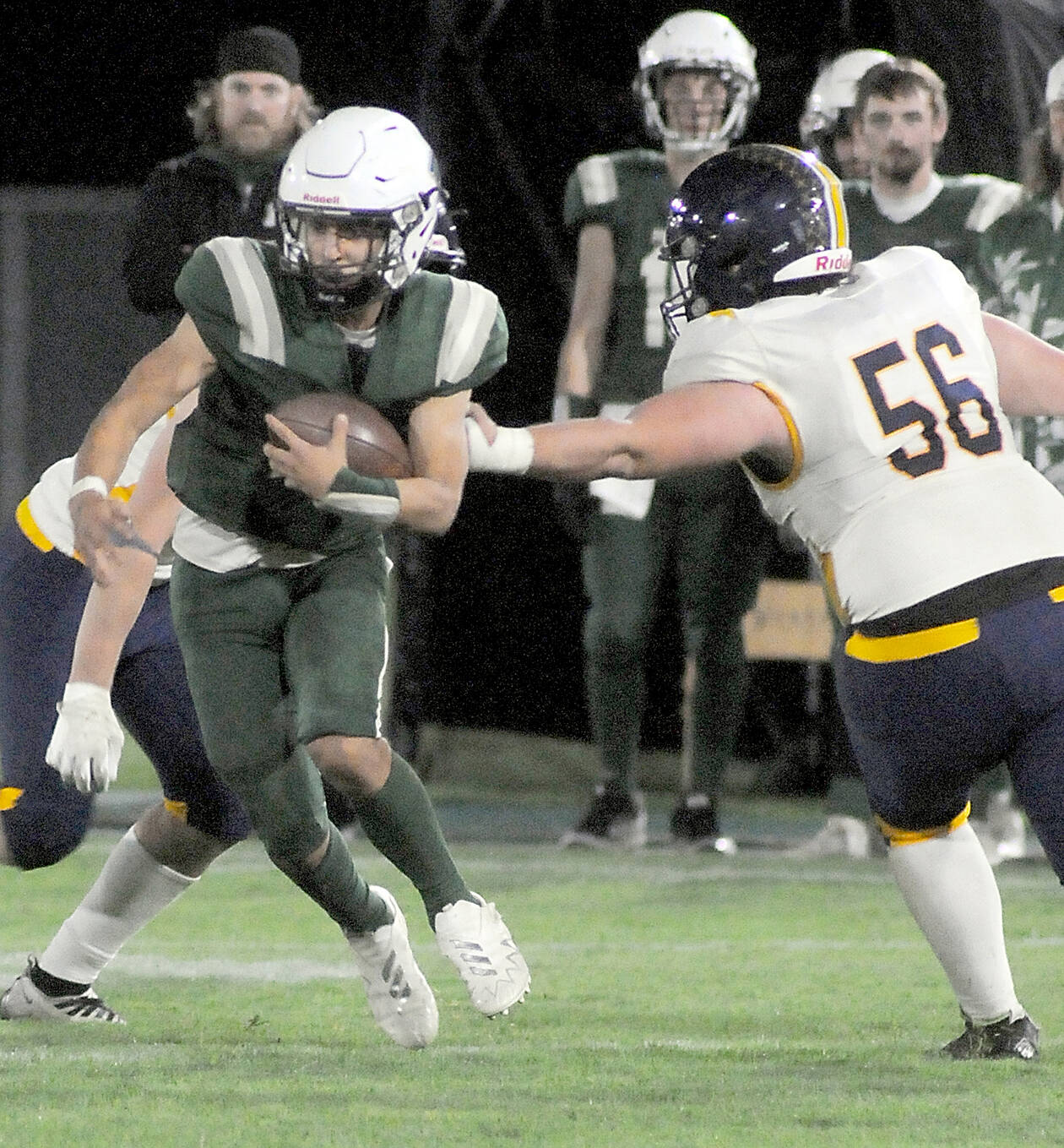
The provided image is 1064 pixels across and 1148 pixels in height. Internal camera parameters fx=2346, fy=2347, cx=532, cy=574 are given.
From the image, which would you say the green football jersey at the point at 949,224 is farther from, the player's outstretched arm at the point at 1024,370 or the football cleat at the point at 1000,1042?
the football cleat at the point at 1000,1042

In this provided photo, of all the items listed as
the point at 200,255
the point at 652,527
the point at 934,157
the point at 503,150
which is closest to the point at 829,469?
the point at 200,255

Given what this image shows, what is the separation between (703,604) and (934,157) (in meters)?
1.42


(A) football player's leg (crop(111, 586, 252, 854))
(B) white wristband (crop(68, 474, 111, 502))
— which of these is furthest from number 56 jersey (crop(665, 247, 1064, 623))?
(A) football player's leg (crop(111, 586, 252, 854))

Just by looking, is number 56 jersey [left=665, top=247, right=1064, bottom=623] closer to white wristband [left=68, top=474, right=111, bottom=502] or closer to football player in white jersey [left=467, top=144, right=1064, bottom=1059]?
football player in white jersey [left=467, top=144, right=1064, bottom=1059]

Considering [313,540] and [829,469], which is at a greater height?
[829,469]

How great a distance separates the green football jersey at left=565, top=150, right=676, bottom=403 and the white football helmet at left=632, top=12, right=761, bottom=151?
0.49ft

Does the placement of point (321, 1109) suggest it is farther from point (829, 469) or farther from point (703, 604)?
point (703, 604)

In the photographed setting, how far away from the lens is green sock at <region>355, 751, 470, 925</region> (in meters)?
3.66

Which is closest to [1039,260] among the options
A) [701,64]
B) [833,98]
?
[833,98]

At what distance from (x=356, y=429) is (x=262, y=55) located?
83.2 inches

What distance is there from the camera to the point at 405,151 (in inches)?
147

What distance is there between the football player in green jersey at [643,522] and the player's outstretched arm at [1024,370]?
7.96ft

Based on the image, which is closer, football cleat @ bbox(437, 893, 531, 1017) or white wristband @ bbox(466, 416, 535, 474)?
white wristband @ bbox(466, 416, 535, 474)

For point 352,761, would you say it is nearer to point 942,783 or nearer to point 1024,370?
point 942,783
